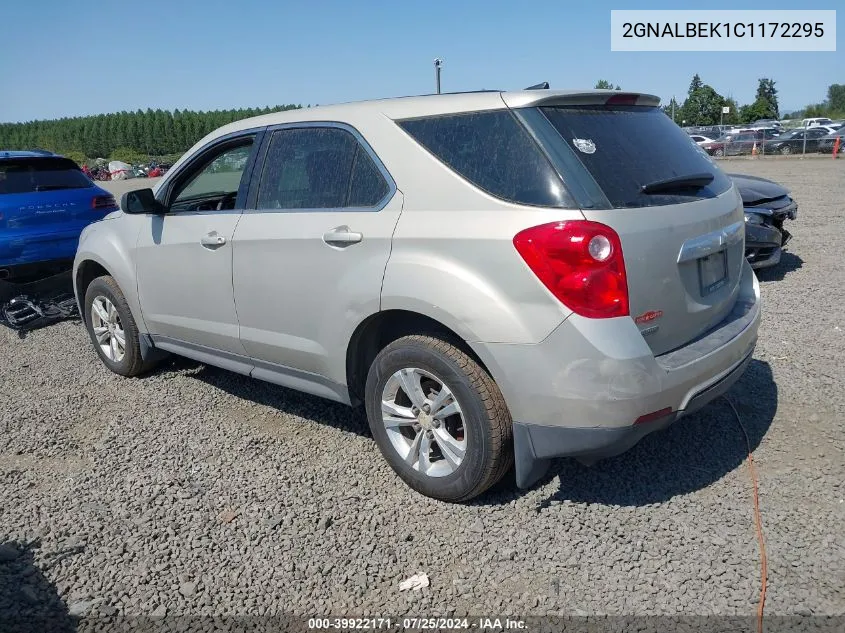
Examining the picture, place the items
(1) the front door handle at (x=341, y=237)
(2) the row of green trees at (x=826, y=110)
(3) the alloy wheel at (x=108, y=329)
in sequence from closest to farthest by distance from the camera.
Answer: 1. (1) the front door handle at (x=341, y=237)
2. (3) the alloy wheel at (x=108, y=329)
3. (2) the row of green trees at (x=826, y=110)

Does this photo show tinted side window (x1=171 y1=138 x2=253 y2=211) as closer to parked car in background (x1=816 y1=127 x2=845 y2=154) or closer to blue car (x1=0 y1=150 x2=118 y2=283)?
blue car (x1=0 y1=150 x2=118 y2=283)

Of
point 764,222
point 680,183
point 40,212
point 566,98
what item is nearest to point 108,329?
point 40,212

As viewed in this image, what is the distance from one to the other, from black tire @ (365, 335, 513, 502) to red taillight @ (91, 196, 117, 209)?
5604 mm

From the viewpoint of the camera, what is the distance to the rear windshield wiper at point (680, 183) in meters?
2.95

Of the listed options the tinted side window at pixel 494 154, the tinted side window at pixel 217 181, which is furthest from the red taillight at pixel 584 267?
the tinted side window at pixel 217 181

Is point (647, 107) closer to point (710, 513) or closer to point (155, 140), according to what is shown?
point (710, 513)

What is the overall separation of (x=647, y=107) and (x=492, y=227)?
4.11 feet

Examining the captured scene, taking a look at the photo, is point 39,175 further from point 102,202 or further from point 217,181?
point 217,181

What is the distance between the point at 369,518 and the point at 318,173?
5.80 feet

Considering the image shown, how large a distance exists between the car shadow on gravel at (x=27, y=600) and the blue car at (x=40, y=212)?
190 inches

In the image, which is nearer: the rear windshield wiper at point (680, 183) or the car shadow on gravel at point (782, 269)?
the rear windshield wiper at point (680, 183)

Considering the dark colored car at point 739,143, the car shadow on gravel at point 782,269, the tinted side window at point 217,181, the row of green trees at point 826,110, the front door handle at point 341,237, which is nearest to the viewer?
the front door handle at point 341,237

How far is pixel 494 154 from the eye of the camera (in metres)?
2.95

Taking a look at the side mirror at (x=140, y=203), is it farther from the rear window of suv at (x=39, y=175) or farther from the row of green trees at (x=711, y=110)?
the row of green trees at (x=711, y=110)
